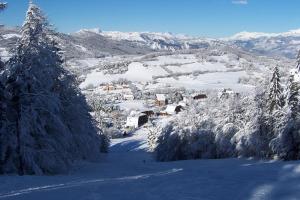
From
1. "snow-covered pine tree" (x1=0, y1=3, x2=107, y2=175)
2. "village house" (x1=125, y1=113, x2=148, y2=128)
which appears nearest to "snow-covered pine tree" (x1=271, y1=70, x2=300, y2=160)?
"snow-covered pine tree" (x1=0, y1=3, x2=107, y2=175)

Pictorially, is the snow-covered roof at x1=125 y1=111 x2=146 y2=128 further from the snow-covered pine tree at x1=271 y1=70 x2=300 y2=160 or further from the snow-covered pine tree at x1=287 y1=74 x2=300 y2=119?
the snow-covered pine tree at x1=271 y1=70 x2=300 y2=160

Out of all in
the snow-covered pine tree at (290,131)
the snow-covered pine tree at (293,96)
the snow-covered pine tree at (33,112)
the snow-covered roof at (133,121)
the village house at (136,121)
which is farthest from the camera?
the snow-covered roof at (133,121)

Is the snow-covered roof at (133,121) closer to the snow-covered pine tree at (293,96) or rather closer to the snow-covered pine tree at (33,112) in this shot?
the snow-covered pine tree at (293,96)

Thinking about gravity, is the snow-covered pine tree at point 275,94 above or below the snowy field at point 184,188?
above

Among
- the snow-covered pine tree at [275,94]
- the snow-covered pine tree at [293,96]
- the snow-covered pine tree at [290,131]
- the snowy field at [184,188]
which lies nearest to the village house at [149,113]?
the snow-covered pine tree at [275,94]

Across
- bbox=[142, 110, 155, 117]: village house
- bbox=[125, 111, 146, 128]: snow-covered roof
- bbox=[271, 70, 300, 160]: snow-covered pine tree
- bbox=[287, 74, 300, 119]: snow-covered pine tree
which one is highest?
bbox=[287, 74, 300, 119]: snow-covered pine tree

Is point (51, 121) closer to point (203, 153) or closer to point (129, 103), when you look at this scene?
point (203, 153)

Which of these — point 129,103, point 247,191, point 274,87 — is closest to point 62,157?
point 247,191

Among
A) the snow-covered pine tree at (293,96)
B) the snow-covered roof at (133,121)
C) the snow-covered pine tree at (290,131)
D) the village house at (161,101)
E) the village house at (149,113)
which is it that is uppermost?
the snow-covered pine tree at (293,96)

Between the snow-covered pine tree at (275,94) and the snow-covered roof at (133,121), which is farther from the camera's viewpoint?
the snow-covered roof at (133,121)
